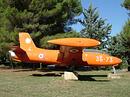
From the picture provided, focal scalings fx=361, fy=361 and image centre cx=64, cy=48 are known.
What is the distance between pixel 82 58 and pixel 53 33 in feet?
37.9

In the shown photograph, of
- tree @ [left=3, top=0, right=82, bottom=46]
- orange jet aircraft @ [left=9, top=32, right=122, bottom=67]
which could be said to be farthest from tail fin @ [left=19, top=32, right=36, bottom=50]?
tree @ [left=3, top=0, right=82, bottom=46]

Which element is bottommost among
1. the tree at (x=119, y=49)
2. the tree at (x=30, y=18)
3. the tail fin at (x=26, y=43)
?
the tree at (x=119, y=49)

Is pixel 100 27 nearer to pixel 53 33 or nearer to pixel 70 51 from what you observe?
pixel 53 33

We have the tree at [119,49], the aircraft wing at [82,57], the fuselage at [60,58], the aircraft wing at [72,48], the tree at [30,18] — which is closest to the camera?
the aircraft wing at [72,48]

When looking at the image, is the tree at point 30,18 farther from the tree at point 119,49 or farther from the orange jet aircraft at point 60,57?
the orange jet aircraft at point 60,57

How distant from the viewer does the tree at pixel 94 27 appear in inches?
1801

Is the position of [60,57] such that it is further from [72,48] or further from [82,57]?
[72,48]

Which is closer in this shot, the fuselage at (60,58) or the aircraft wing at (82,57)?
the aircraft wing at (82,57)

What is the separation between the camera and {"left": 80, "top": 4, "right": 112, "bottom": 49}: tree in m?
45.8

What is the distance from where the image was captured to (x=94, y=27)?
46438mm

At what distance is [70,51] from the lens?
2291 centimetres

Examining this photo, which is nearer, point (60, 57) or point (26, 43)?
point (60, 57)

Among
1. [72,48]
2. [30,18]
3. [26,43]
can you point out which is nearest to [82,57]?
[72,48]

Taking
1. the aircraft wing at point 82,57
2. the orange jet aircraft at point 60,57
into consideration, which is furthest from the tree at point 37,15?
the aircraft wing at point 82,57
